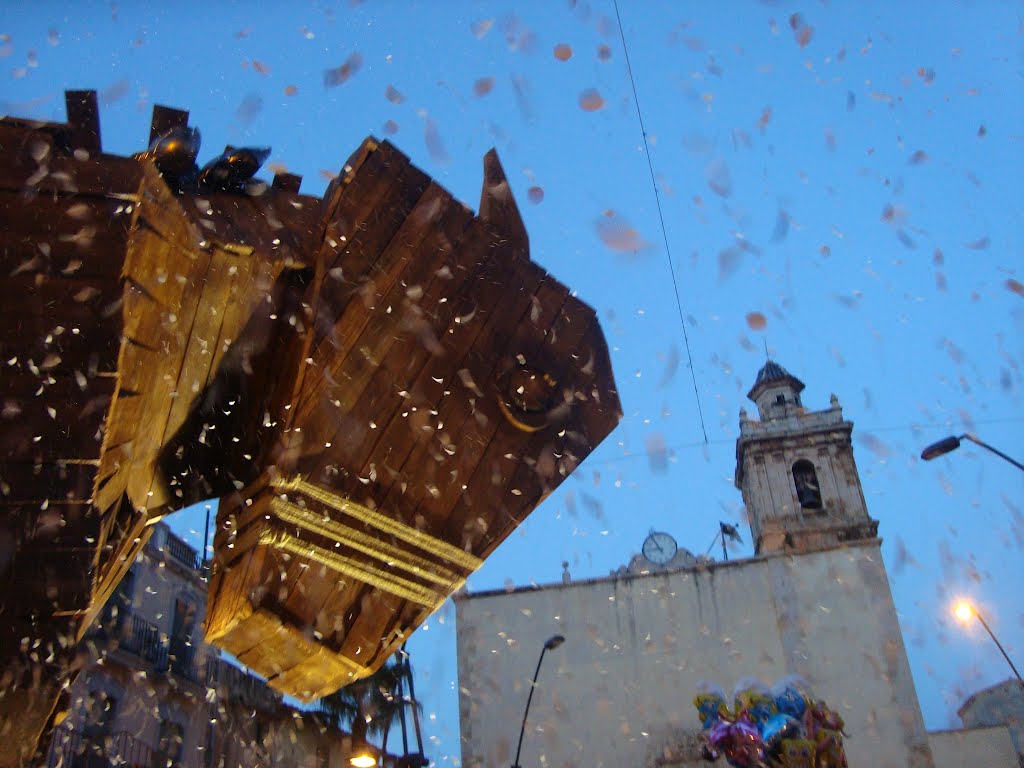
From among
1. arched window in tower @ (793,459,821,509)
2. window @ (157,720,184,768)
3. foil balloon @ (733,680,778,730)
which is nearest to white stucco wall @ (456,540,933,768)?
arched window in tower @ (793,459,821,509)

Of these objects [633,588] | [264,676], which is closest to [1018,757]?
[633,588]

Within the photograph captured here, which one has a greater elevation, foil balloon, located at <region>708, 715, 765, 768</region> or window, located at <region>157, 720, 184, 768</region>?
window, located at <region>157, 720, 184, 768</region>

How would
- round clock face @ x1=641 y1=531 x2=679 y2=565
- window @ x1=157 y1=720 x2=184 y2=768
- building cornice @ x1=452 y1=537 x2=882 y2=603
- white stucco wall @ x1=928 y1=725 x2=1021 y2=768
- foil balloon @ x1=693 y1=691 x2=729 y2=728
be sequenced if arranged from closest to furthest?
window @ x1=157 y1=720 x2=184 y2=768 → foil balloon @ x1=693 y1=691 x2=729 y2=728 → white stucco wall @ x1=928 y1=725 x2=1021 y2=768 → building cornice @ x1=452 y1=537 x2=882 y2=603 → round clock face @ x1=641 y1=531 x2=679 y2=565

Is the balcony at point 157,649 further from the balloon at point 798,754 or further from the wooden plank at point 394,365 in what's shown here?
the wooden plank at point 394,365

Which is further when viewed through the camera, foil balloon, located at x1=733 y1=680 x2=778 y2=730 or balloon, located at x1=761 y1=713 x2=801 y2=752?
foil balloon, located at x1=733 y1=680 x2=778 y2=730

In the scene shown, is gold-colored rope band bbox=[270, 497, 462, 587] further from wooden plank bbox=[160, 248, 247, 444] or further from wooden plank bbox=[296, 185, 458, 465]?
wooden plank bbox=[160, 248, 247, 444]

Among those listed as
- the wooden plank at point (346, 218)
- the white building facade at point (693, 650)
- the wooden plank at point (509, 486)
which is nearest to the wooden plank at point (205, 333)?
the wooden plank at point (346, 218)

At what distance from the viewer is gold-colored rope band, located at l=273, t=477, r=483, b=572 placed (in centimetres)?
229

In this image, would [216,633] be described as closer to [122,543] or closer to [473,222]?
[122,543]

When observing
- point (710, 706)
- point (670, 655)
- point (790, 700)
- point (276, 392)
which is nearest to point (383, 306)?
point (276, 392)

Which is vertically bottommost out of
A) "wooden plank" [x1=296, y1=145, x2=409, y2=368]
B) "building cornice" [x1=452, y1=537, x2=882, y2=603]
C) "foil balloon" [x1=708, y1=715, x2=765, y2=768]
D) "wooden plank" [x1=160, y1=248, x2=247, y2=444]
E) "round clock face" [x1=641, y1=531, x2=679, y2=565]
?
"wooden plank" [x1=160, y1=248, x2=247, y2=444]

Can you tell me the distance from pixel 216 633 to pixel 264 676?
0.90 ft

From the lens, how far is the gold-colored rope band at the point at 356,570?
2309 mm

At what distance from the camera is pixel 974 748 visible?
3566 centimetres
